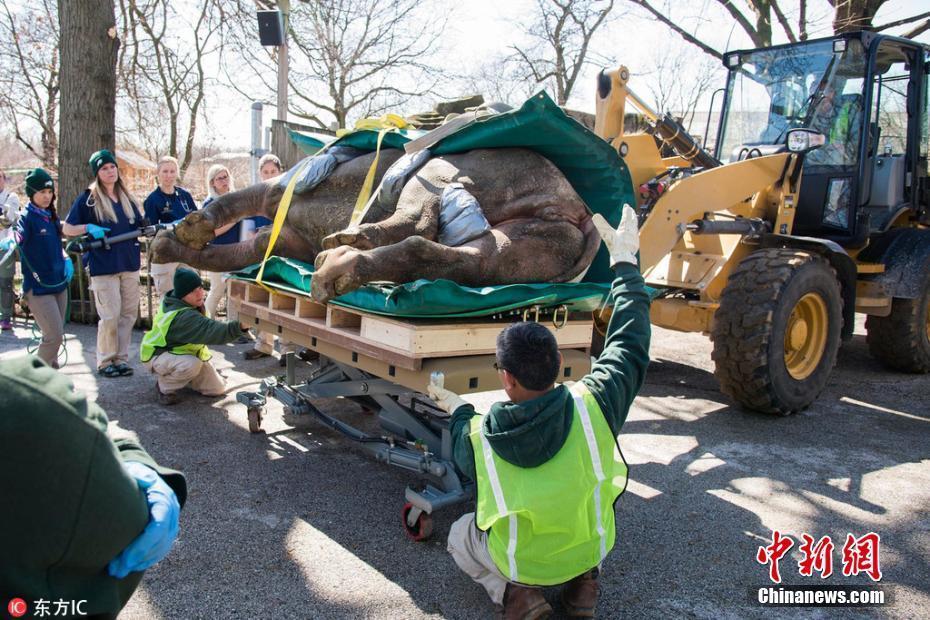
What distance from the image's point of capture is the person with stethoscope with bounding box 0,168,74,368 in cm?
570

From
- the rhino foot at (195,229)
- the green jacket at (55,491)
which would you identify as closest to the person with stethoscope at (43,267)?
the rhino foot at (195,229)

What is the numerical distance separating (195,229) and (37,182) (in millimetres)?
2003

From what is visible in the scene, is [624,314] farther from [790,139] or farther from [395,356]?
[790,139]

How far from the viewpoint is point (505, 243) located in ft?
12.7

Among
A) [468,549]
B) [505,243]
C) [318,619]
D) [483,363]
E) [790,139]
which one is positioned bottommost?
[318,619]

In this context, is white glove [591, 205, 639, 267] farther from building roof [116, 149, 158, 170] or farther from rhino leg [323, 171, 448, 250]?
building roof [116, 149, 158, 170]

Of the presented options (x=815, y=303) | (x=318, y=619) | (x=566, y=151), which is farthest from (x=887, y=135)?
(x=318, y=619)

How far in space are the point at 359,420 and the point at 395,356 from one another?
216cm

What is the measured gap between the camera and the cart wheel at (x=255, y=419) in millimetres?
4680

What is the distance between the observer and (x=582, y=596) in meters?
2.65

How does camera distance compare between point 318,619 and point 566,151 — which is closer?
point 318,619

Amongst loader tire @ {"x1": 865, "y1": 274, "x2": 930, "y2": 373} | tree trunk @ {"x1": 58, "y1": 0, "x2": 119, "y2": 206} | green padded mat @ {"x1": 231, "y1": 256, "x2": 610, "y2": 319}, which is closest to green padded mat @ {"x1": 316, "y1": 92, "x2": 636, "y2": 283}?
green padded mat @ {"x1": 231, "y1": 256, "x2": 610, "y2": 319}

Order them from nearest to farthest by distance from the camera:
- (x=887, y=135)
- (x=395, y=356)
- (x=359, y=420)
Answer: (x=395, y=356), (x=359, y=420), (x=887, y=135)

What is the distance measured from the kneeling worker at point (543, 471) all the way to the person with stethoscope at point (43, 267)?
4.53 meters
